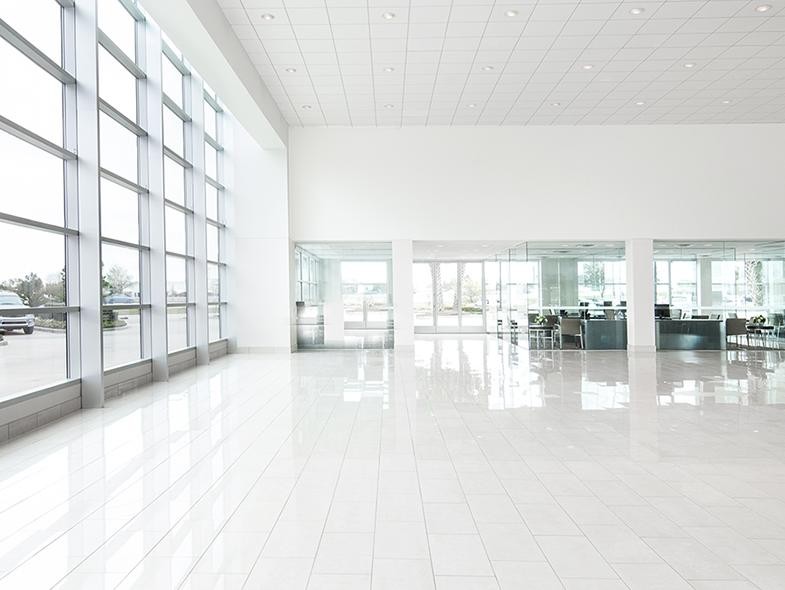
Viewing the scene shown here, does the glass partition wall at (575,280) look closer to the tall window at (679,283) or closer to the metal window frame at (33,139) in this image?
the tall window at (679,283)

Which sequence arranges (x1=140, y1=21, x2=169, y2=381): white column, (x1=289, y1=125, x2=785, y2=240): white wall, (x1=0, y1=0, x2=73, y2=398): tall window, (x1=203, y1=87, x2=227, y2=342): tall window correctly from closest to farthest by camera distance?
(x1=0, y1=0, x2=73, y2=398): tall window
(x1=140, y1=21, x2=169, y2=381): white column
(x1=203, y1=87, x2=227, y2=342): tall window
(x1=289, y1=125, x2=785, y2=240): white wall

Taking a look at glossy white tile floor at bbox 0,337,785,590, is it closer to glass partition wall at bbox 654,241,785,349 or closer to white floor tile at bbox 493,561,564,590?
white floor tile at bbox 493,561,564,590

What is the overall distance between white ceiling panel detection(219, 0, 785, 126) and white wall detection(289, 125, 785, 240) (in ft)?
1.78

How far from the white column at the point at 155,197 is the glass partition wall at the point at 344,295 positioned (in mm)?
6072

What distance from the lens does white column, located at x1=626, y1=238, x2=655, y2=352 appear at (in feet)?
54.3

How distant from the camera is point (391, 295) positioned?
17.0 meters

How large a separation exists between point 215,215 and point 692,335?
1252 centimetres

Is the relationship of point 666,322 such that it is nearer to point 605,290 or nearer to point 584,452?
point 605,290

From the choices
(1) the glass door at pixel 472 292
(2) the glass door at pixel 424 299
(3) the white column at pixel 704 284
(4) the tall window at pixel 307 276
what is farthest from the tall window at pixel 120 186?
(1) the glass door at pixel 472 292

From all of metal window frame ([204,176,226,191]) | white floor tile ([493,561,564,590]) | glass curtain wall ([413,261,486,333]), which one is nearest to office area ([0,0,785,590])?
white floor tile ([493,561,564,590])

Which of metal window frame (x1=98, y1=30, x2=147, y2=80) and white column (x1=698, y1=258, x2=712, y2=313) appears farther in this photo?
white column (x1=698, y1=258, x2=712, y2=313)

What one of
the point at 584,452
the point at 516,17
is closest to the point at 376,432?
the point at 584,452

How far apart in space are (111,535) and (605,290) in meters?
15.3

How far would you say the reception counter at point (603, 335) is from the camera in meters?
17.2
